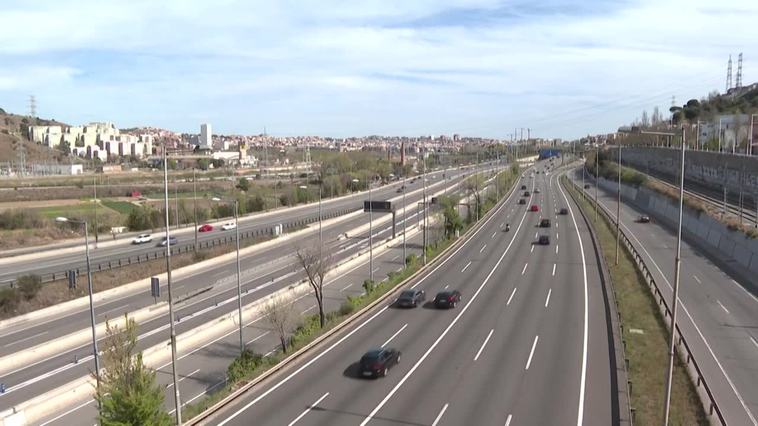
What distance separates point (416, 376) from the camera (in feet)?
68.5

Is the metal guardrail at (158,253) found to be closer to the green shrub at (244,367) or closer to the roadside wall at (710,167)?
the green shrub at (244,367)

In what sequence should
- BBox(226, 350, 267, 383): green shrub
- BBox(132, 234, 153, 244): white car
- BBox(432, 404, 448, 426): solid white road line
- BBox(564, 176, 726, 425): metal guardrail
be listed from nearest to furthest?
BBox(564, 176, 726, 425): metal guardrail, BBox(432, 404, 448, 426): solid white road line, BBox(226, 350, 267, 383): green shrub, BBox(132, 234, 153, 244): white car

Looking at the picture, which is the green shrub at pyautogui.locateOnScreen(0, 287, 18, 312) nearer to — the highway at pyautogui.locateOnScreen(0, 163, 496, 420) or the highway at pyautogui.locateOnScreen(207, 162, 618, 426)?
the highway at pyautogui.locateOnScreen(0, 163, 496, 420)

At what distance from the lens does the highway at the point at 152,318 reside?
89.1ft

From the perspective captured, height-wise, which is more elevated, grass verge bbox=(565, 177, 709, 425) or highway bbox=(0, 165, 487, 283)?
grass verge bbox=(565, 177, 709, 425)

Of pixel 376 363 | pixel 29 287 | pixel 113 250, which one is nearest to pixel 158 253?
pixel 113 250

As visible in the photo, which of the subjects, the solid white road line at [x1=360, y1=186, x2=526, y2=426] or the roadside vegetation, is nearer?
the solid white road line at [x1=360, y1=186, x2=526, y2=426]

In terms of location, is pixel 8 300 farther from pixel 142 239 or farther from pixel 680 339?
pixel 680 339

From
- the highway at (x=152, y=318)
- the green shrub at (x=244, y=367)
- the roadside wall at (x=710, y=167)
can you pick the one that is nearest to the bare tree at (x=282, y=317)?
the green shrub at (x=244, y=367)

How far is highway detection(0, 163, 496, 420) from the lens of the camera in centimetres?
2717

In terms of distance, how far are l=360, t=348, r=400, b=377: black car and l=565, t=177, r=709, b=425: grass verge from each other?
27.0 feet

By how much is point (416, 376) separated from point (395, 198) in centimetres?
8165

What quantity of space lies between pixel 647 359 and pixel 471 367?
669cm

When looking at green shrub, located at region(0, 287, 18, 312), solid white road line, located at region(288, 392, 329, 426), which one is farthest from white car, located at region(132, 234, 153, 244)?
solid white road line, located at region(288, 392, 329, 426)
